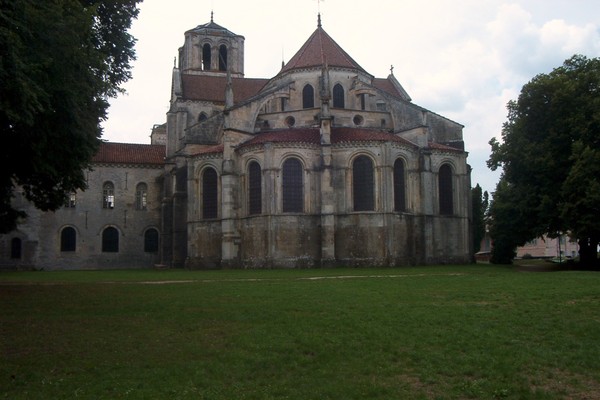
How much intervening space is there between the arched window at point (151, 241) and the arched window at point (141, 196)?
2221 mm

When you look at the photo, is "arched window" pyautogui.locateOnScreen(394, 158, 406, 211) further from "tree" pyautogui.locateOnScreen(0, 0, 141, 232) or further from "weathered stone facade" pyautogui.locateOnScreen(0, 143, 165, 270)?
"tree" pyautogui.locateOnScreen(0, 0, 141, 232)

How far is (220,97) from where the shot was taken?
5738 centimetres

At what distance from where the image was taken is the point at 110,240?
176 ft

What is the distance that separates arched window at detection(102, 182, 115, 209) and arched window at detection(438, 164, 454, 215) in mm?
28131

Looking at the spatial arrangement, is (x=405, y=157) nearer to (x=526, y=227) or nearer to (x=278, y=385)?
(x=526, y=227)

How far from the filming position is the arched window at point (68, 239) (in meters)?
52.4

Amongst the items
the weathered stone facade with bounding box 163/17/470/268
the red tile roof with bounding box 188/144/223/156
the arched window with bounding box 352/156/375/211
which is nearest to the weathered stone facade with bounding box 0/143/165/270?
the weathered stone facade with bounding box 163/17/470/268

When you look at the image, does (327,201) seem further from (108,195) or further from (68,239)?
(68,239)

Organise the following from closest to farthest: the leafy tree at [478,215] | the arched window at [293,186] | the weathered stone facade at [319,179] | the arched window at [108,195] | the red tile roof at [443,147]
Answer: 1. the weathered stone facade at [319,179]
2. the arched window at [293,186]
3. the red tile roof at [443,147]
4. the arched window at [108,195]
5. the leafy tree at [478,215]

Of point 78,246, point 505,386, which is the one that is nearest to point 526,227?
point 505,386

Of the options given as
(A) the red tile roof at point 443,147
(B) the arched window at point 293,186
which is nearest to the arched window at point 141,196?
(B) the arched window at point 293,186

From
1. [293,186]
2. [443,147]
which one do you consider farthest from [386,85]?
[293,186]

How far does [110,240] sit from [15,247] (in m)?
7.60

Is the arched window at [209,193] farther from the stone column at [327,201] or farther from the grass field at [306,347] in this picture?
the grass field at [306,347]
